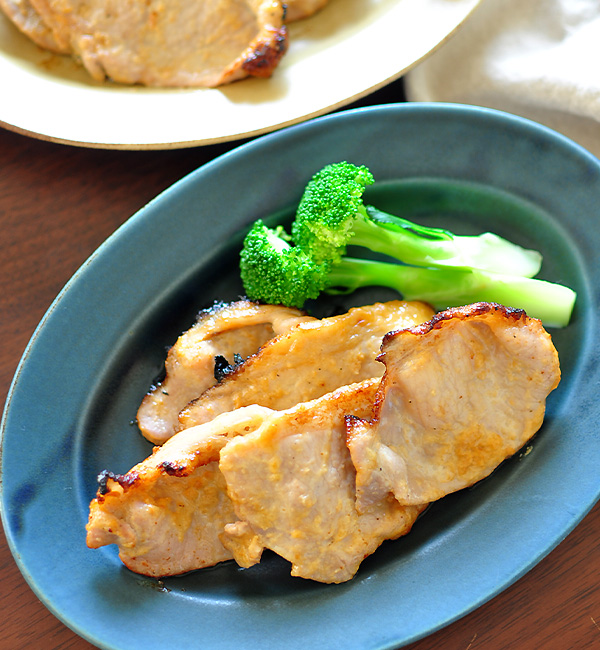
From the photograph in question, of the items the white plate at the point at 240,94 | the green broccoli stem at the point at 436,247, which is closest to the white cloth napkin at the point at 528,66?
the white plate at the point at 240,94

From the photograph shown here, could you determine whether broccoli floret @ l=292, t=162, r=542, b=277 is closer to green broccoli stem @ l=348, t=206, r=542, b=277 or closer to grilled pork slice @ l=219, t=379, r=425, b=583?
green broccoli stem @ l=348, t=206, r=542, b=277

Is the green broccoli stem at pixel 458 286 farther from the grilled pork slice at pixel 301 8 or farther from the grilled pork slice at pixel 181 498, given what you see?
the grilled pork slice at pixel 301 8

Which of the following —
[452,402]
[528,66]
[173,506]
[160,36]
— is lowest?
[173,506]

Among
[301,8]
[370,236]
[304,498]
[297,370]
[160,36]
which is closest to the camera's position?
[304,498]

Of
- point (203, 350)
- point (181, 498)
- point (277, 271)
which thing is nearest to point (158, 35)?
point (277, 271)

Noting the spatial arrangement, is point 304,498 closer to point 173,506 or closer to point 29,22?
point 173,506

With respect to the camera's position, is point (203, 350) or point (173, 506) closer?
point (173, 506)
